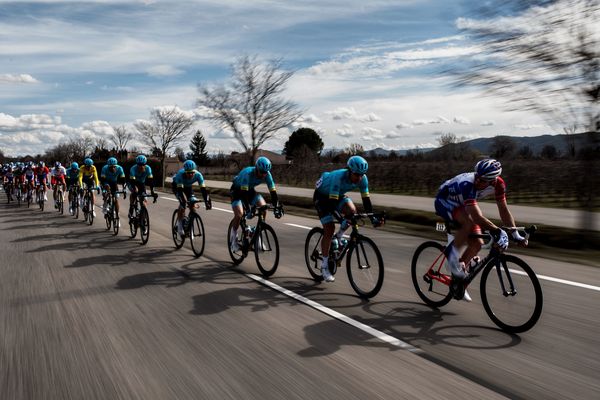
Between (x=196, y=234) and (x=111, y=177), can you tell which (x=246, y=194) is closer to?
(x=196, y=234)

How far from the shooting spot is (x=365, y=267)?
21.5 feet

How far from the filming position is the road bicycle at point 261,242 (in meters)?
7.88

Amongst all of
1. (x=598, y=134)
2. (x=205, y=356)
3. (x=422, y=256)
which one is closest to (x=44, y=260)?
(x=205, y=356)

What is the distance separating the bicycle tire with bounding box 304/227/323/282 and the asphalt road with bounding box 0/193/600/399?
23 centimetres

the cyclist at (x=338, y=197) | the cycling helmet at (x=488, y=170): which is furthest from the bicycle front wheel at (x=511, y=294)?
the cyclist at (x=338, y=197)

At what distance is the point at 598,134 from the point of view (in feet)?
36.8

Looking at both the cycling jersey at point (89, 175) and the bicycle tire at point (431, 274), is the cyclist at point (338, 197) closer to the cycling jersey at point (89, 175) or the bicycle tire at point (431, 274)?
the bicycle tire at point (431, 274)

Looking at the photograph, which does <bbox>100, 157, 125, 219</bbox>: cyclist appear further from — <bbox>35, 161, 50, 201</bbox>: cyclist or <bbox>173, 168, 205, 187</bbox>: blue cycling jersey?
<bbox>35, 161, 50, 201</bbox>: cyclist

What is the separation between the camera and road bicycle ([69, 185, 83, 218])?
16.5m

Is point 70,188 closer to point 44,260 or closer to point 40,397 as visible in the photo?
point 44,260

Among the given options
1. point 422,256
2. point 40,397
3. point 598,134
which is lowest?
point 40,397

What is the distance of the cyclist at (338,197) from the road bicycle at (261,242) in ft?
3.28

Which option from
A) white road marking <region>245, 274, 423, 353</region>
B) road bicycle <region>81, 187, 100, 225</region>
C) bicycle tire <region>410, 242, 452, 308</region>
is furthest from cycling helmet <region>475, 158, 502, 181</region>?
road bicycle <region>81, 187, 100, 225</region>

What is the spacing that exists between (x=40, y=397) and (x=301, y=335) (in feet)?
7.66
